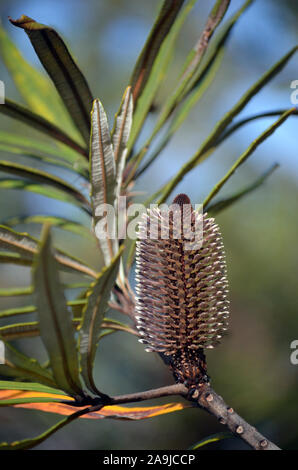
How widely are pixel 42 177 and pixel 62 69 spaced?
159 mm

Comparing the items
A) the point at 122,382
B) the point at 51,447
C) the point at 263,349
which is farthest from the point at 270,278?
the point at 51,447

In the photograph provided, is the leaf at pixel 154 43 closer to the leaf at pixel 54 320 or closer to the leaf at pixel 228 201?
the leaf at pixel 228 201

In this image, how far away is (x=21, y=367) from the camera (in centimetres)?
33

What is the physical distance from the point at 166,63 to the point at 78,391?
482 millimetres

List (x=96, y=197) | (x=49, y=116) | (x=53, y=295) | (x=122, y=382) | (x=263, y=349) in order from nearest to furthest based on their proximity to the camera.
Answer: (x=53, y=295)
(x=96, y=197)
(x=49, y=116)
(x=263, y=349)
(x=122, y=382)

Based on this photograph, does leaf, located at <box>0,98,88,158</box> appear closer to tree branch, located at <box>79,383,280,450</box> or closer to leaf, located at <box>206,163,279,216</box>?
leaf, located at <box>206,163,279,216</box>

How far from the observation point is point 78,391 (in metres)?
0.36

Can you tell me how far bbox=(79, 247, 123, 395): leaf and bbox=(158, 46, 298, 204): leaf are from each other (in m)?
0.25

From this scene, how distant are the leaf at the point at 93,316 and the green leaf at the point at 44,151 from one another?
334 mm

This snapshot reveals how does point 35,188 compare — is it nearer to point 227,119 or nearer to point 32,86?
point 32,86

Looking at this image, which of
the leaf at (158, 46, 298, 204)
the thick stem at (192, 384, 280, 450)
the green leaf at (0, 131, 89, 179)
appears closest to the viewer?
the thick stem at (192, 384, 280, 450)

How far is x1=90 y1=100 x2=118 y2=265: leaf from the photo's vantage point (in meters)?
0.39

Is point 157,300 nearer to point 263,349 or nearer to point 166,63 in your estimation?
point 166,63

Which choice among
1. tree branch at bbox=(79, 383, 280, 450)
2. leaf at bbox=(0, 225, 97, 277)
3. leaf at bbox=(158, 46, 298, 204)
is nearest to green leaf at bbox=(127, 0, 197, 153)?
leaf at bbox=(158, 46, 298, 204)
